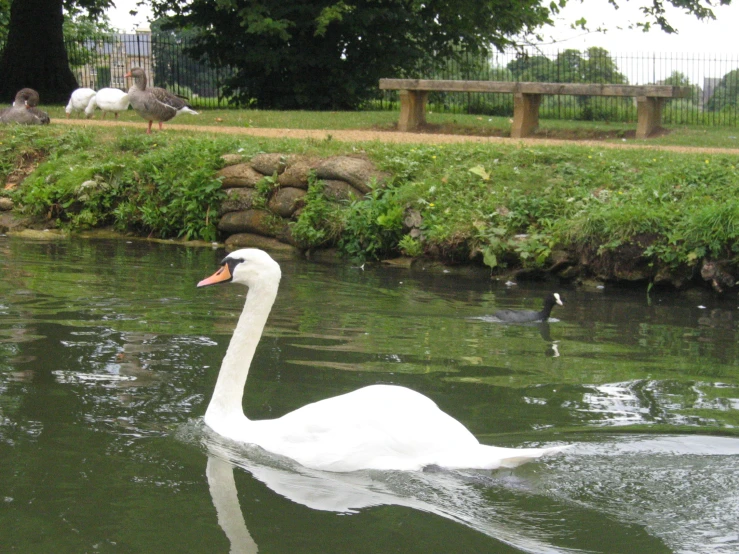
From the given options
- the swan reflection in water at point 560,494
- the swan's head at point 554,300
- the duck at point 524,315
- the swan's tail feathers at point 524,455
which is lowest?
the swan reflection in water at point 560,494

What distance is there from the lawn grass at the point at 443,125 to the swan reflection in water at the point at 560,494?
1231cm

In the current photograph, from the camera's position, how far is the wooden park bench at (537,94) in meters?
17.2

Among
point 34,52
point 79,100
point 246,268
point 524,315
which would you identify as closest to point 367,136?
point 79,100

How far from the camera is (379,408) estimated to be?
15.1ft

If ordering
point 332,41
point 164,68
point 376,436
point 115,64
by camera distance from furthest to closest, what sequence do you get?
point 115,64 < point 164,68 < point 332,41 < point 376,436

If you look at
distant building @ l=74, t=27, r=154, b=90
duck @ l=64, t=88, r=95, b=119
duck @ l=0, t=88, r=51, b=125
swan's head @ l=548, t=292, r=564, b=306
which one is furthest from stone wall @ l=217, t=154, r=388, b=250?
distant building @ l=74, t=27, r=154, b=90

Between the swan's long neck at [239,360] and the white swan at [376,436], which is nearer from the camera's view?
the white swan at [376,436]

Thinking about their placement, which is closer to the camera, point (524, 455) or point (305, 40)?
point (524, 455)

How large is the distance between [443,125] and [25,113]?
7.57m

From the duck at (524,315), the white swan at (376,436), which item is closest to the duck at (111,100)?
the duck at (524,315)

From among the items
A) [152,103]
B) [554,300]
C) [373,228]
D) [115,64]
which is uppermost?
[115,64]

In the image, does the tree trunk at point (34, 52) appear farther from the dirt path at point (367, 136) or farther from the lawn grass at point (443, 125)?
the dirt path at point (367, 136)

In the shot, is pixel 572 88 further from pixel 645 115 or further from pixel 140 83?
pixel 140 83

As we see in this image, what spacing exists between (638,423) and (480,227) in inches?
225
